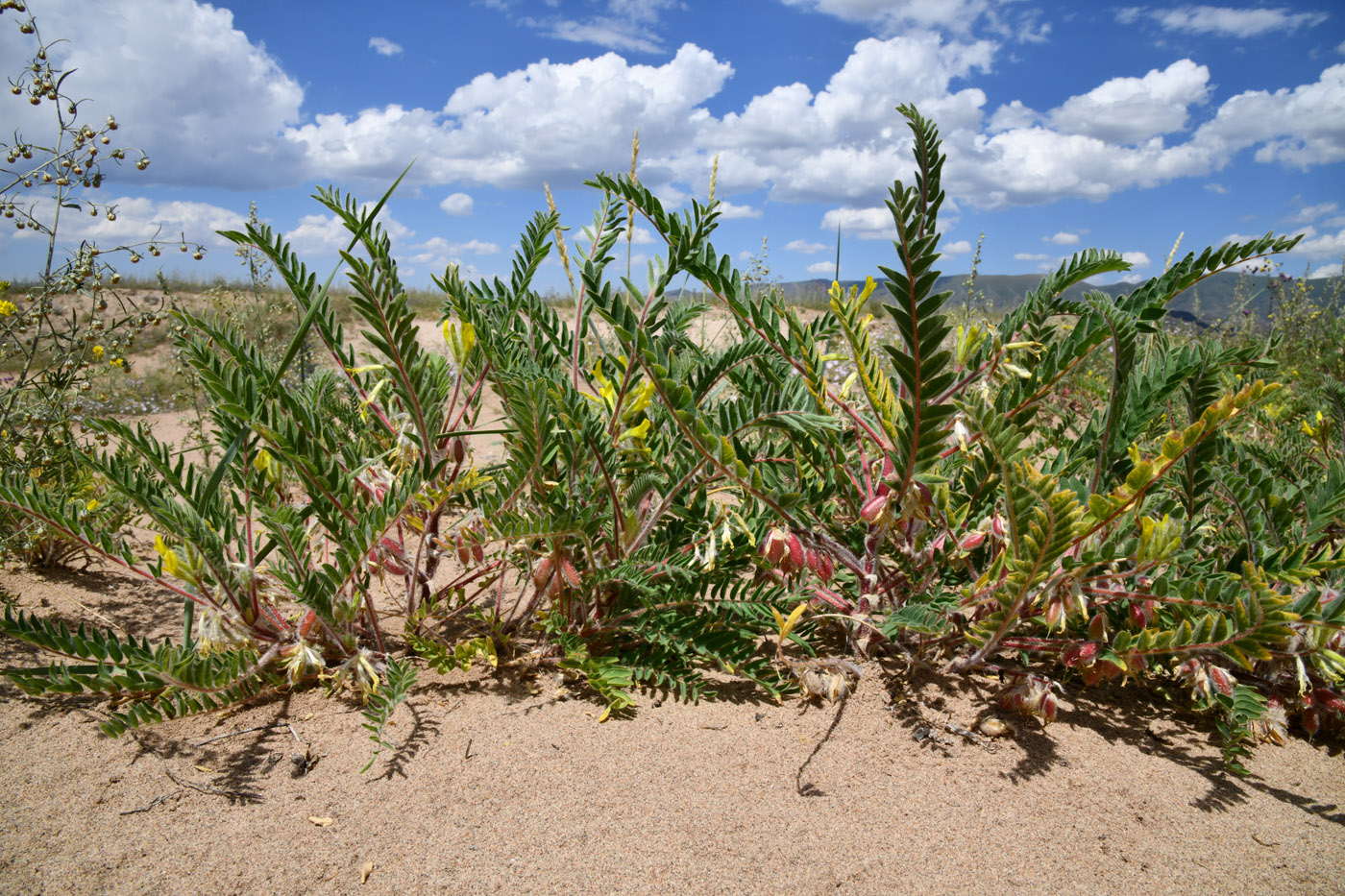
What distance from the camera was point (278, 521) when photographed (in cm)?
137

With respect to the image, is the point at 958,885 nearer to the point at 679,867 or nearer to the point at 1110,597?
the point at 679,867

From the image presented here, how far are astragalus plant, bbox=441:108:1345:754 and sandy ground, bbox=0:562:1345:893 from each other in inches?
4.7

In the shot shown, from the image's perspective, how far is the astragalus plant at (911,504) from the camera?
123 centimetres

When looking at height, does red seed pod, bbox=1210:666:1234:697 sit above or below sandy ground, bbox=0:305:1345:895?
above

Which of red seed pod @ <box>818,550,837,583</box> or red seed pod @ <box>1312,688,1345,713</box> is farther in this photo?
red seed pod @ <box>818,550,837,583</box>

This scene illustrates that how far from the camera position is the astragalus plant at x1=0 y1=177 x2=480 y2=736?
129cm

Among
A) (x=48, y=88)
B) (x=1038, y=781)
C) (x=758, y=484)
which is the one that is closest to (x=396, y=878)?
(x=758, y=484)

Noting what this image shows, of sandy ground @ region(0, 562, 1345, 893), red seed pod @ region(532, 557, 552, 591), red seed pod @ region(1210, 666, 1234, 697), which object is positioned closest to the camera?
sandy ground @ region(0, 562, 1345, 893)

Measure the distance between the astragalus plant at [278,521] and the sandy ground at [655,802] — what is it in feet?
0.39

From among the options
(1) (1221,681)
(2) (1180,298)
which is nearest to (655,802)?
(1) (1221,681)

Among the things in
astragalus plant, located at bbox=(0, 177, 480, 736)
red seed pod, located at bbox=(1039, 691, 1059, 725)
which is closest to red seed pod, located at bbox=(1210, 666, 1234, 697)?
red seed pod, located at bbox=(1039, 691, 1059, 725)

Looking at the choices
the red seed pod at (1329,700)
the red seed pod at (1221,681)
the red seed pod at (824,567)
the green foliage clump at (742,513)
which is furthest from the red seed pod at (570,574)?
the red seed pod at (1329,700)

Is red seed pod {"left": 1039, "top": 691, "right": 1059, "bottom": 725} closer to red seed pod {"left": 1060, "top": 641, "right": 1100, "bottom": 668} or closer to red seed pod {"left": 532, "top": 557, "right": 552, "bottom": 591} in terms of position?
red seed pod {"left": 1060, "top": 641, "right": 1100, "bottom": 668}

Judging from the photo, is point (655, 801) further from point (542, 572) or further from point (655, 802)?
point (542, 572)
